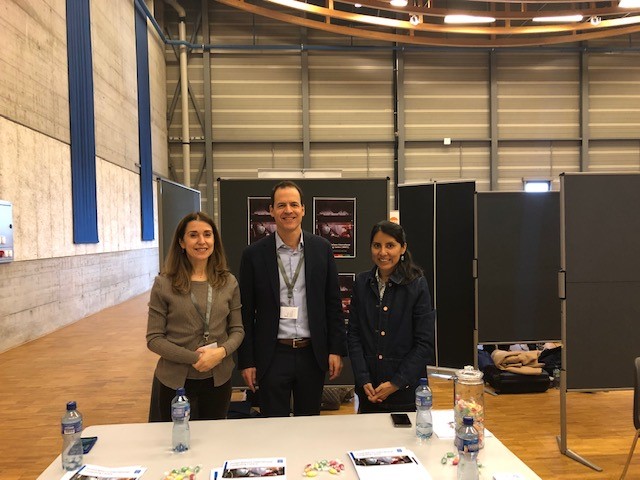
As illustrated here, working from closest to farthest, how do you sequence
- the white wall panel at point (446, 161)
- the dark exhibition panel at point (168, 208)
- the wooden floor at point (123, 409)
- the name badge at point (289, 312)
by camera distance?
1. the name badge at point (289, 312)
2. the wooden floor at point (123, 409)
3. the dark exhibition panel at point (168, 208)
4. the white wall panel at point (446, 161)

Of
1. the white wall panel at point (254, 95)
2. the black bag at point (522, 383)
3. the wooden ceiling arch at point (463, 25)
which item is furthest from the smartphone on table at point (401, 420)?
the white wall panel at point (254, 95)

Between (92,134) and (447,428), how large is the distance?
782 cm

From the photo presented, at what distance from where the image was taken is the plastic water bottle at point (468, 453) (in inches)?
54.0

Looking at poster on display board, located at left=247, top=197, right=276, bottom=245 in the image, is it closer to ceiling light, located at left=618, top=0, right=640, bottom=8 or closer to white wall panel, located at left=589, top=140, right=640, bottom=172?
ceiling light, located at left=618, top=0, right=640, bottom=8

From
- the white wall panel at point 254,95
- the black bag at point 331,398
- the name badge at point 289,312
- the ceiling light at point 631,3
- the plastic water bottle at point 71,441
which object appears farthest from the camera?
the white wall panel at point 254,95

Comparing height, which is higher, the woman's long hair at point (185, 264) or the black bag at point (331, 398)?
the woman's long hair at point (185, 264)

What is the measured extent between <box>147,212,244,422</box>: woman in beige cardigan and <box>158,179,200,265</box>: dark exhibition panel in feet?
3.45

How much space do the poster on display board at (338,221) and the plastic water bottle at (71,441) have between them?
2280 millimetres

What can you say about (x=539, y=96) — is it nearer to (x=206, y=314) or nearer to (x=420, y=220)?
(x=420, y=220)

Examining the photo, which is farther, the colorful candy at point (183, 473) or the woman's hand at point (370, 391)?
the woman's hand at point (370, 391)

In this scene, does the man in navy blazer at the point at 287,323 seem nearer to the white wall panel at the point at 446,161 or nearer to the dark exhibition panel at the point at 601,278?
the dark exhibition panel at the point at 601,278

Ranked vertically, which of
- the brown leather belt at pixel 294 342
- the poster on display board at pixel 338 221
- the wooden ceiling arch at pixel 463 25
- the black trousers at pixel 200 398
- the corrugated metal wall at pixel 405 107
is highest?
the wooden ceiling arch at pixel 463 25

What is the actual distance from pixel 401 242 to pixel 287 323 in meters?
Result: 0.70

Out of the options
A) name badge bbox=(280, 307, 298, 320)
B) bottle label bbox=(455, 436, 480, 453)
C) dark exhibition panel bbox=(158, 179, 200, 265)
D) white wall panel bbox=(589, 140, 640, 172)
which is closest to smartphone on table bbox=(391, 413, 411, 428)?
bottle label bbox=(455, 436, 480, 453)
